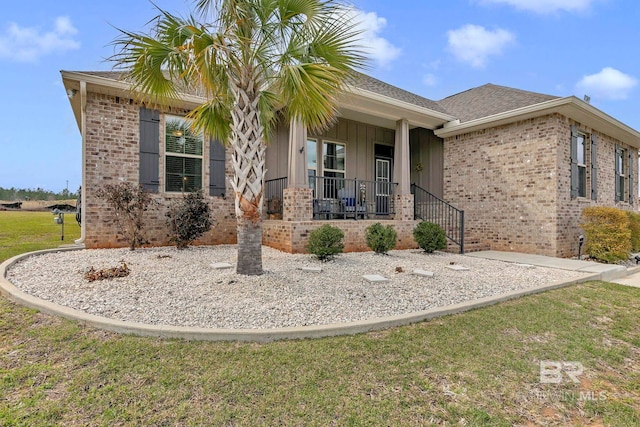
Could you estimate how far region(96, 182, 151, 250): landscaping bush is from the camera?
6.60 metres

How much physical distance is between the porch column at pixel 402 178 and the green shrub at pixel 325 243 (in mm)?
3295

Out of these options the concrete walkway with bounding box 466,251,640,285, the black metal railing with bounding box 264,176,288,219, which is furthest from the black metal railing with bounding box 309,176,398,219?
the concrete walkway with bounding box 466,251,640,285

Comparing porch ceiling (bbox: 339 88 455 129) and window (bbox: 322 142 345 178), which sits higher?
porch ceiling (bbox: 339 88 455 129)

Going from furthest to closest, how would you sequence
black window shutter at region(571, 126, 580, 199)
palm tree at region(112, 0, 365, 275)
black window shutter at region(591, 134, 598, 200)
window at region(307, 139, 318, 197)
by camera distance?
→ window at region(307, 139, 318, 197), black window shutter at region(591, 134, 598, 200), black window shutter at region(571, 126, 580, 199), palm tree at region(112, 0, 365, 275)

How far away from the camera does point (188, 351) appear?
104 inches

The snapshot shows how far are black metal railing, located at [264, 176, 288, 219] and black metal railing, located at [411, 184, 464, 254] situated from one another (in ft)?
13.1

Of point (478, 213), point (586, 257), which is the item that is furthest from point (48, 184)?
point (586, 257)

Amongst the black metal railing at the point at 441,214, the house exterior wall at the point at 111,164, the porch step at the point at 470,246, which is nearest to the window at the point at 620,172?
the porch step at the point at 470,246

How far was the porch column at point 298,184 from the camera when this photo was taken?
7.33 meters

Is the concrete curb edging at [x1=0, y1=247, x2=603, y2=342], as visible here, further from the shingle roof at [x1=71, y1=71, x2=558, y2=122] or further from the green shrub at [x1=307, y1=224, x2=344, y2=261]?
the shingle roof at [x1=71, y1=71, x2=558, y2=122]

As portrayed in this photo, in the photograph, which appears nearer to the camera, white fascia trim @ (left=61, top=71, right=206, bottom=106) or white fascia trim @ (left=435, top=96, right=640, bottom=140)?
white fascia trim @ (left=61, top=71, right=206, bottom=106)

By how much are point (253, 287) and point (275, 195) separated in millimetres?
5290

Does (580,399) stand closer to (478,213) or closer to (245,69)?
(245,69)

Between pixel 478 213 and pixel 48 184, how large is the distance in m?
44.1
